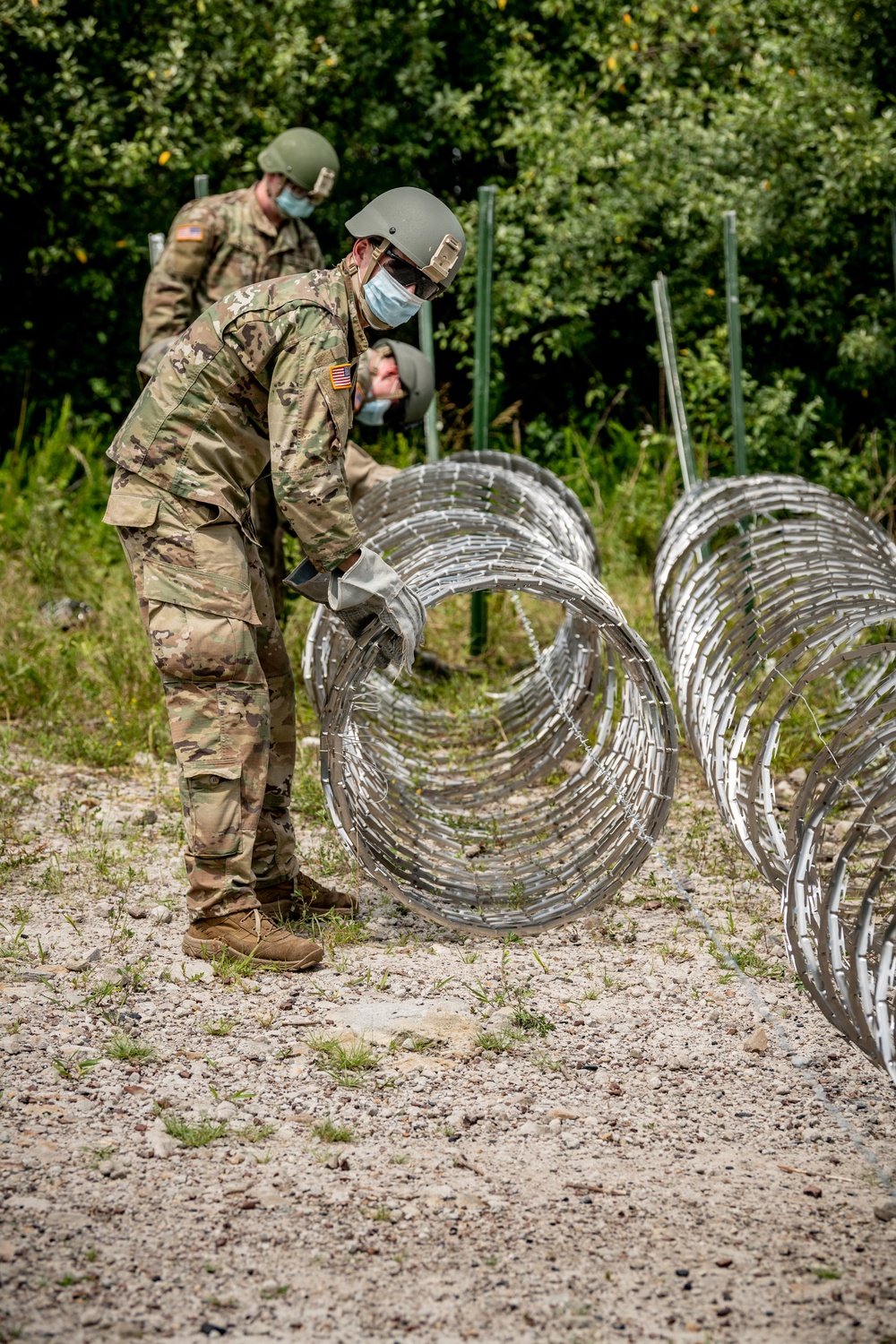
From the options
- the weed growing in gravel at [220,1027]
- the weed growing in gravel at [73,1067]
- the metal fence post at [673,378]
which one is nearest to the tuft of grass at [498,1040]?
the weed growing in gravel at [220,1027]

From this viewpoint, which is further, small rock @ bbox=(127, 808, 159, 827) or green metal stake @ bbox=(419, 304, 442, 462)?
green metal stake @ bbox=(419, 304, 442, 462)

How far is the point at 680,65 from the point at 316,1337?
33.2 ft

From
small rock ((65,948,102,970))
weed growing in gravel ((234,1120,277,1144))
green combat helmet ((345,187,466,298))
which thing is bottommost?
weed growing in gravel ((234,1120,277,1144))

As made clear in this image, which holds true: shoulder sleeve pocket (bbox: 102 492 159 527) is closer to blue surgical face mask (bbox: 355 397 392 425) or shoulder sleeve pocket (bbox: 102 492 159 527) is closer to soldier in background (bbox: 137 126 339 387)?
blue surgical face mask (bbox: 355 397 392 425)

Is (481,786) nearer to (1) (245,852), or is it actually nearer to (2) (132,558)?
(1) (245,852)

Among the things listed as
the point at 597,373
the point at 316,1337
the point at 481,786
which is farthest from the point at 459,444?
the point at 316,1337

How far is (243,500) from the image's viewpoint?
4.47 m

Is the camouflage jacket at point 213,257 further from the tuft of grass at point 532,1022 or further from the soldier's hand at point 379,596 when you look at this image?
the tuft of grass at point 532,1022

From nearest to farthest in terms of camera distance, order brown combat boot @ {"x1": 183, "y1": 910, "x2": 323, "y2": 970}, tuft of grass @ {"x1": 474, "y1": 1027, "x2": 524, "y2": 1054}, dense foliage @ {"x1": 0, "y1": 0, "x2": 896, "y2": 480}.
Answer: tuft of grass @ {"x1": 474, "y1": 1027, "x2": 524, "y2": 1054} → brown combat boot @ {"x1": 183, "y1": 910, "x2": 323, "y2": 970} → dense foliage @ {"x1": 0, "y1": 0, "x2": 896, "y2": 480}

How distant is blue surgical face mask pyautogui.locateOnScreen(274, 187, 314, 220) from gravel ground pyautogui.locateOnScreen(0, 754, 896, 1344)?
11.2 feet

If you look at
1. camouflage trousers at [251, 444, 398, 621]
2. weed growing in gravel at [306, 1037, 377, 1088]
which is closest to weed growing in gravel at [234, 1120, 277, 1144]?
weed growing in gravel at [306, 1037, 377, 1088]

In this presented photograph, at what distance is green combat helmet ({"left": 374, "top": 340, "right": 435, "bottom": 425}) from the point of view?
6.66m

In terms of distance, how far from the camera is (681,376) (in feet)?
36.1

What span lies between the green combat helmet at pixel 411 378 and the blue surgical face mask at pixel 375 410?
0.10 meters
